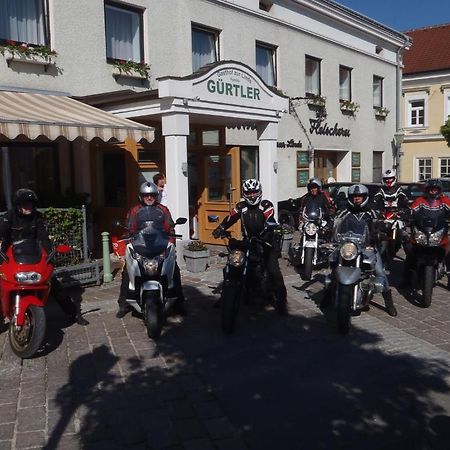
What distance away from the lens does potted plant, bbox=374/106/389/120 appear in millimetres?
20844

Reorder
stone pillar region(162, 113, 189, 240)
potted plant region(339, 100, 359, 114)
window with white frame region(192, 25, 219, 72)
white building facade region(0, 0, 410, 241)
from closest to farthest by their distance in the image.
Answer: stone pillar region(162, 113, 189, 240), white building facade region(0, 0, 410, 241), window with white frame region(192, 25, 219, 72), potted plant region(339, 100, 359, 114)

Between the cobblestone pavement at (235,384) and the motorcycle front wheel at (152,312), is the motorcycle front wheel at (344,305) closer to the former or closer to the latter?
the cobblestone pavement at (235,384)

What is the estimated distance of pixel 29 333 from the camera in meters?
5.18

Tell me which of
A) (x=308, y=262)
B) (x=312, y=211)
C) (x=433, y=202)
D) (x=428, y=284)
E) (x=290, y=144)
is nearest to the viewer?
(x=428, y=284)

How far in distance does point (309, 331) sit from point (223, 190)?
6147 mm

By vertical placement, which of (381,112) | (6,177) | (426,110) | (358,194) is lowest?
(358,194)

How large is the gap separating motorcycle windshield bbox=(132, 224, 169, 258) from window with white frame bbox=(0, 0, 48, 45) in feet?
18.4

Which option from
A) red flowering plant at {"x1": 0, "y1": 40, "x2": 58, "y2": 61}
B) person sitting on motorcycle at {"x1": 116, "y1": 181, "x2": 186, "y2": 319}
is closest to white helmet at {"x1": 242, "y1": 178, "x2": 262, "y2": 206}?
person sitting on motorcycle at {"x1": 116, "y1": 181, "x2": 186, "y2": 319}

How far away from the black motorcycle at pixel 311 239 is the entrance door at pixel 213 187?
8.15 feet

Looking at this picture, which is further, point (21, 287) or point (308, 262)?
point (308, 262)

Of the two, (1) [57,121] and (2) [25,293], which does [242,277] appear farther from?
(1) [57,121]

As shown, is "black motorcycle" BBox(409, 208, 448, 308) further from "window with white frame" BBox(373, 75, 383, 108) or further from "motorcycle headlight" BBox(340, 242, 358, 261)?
"window with white frame" BBox(373, 75, 383, 108)

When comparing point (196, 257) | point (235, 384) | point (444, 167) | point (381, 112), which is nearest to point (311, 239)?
point (196, 257)

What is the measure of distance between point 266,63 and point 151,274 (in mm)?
11081
